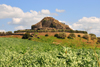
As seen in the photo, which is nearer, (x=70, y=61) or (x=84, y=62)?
(x=70, y=61)

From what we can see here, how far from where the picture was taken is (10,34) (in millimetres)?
46375

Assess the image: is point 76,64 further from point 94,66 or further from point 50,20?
point 50,20

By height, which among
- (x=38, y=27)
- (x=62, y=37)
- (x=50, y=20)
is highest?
(x=50, y=20)

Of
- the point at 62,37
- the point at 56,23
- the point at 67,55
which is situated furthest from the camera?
the point at 56,23

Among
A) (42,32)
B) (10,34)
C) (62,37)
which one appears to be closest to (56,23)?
(42,32)

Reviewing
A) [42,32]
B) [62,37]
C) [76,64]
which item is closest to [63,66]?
[76,64]

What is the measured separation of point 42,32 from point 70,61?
1518 inches

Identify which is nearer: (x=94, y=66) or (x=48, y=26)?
(x=94, y=66)

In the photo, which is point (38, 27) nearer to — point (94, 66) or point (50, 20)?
point (50, 20)

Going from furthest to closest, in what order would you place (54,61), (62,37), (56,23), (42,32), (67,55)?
(56,23) < (42,32) < (62,37) < (67,55) < (54,61)

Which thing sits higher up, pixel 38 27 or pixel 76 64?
pixel 38 27

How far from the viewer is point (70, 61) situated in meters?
4.38

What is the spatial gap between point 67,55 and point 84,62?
94 centimetres

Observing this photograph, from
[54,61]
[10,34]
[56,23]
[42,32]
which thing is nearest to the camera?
[54,61]
